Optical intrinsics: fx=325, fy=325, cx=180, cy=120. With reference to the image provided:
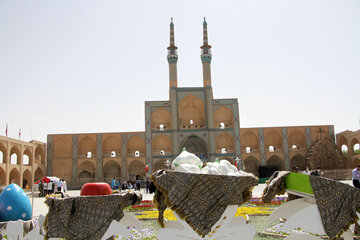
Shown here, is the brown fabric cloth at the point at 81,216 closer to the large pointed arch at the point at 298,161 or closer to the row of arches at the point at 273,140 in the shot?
the row of arches at the point at 273,140

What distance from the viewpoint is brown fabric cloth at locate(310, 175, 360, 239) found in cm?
394

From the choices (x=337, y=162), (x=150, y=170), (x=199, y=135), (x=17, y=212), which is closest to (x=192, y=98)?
(x=199, y=135)

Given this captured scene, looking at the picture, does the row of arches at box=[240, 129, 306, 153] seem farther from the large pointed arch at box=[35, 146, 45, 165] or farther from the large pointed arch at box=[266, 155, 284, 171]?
the large pointed arch at box=[35, 146, 45, 165]

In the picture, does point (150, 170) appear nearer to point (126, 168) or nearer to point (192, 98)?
point (126, 168)

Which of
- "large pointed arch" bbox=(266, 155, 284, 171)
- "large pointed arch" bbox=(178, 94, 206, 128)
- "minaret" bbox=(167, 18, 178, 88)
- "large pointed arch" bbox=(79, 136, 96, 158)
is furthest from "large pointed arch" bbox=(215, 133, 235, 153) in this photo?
"large pointed arch" bbox=(79, 136, 96, 158)

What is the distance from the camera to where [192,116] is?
3594cm

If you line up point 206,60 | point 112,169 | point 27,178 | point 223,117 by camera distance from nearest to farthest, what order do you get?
point 27,178 → point 206,60 → point 223,117 → point 112,169

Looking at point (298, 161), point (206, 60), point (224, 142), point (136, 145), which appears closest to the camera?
point (206, 60)

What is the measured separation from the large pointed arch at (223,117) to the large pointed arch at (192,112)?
64.4 inches

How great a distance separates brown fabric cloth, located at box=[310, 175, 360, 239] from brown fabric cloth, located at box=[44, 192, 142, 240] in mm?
2520

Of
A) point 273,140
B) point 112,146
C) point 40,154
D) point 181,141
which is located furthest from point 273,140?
point 40,154

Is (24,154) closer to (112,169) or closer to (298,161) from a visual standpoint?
(112,169)

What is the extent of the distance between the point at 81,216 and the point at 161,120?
31637 millimetres

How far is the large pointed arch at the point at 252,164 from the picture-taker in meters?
36.4
